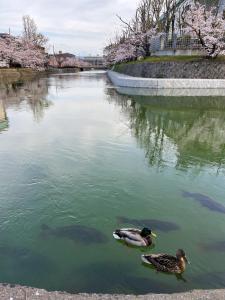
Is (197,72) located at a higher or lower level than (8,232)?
higher

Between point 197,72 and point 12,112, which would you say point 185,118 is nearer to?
point 12,112

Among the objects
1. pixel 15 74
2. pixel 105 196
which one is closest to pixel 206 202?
pixel 105 196

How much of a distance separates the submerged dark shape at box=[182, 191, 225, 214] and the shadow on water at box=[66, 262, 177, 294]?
10.6ft

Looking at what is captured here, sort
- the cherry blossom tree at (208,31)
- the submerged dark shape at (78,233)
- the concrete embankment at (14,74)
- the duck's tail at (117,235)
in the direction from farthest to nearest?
the concrete embankment at (14,74), the cherry blossom tree at (208,31), the submerged dark shape at (78,233), the duck's tail at (117,235)

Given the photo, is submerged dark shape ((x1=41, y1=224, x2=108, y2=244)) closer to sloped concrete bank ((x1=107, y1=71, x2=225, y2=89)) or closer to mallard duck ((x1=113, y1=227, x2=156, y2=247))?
mallard duck ((x1=113, y1=227, x2=156, y2=247))

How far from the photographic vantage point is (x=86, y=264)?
580cm

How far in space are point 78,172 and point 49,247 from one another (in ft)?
13.3

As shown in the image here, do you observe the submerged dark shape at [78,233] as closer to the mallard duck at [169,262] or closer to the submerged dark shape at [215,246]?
the mallard duck at [169,262]

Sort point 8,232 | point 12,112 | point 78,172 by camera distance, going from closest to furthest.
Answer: point 8,232
point 78,172
point 12,112

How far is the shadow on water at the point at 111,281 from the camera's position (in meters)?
5.15

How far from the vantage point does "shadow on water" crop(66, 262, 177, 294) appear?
5148 mm

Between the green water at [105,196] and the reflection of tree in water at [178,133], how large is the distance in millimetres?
52

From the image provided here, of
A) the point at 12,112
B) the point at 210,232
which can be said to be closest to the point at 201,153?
the point at 210,232

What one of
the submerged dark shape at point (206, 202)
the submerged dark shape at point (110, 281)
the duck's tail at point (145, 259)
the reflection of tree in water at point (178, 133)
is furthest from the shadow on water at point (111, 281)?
the reflection of tree in water at point (178, 133)
